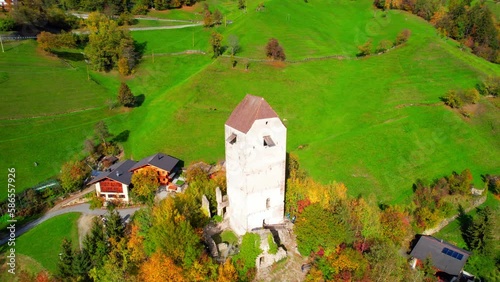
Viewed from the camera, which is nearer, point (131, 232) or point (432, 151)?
point (131, 232)

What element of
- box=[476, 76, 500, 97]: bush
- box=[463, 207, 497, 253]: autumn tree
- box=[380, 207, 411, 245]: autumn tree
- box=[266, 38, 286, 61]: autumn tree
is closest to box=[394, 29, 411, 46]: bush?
box=[476, 76, 500, 97]: bush

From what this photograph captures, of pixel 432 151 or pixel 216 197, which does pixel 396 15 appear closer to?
pixel 432 151

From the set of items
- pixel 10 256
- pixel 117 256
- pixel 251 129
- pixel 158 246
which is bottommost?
→ pixel 10 256

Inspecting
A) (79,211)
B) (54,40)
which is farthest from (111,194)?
(54,40)

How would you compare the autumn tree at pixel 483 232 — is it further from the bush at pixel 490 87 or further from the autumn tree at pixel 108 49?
the autumn tree at pixel 108 49

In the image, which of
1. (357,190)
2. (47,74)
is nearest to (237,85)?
(357,190)

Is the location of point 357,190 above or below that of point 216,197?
below

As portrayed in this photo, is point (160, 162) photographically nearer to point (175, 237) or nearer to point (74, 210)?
point (74, 210)

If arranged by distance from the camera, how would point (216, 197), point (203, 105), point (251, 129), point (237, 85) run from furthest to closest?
point (237, 85) < point (203, 105) < point (216, 197) < point (251, 129)

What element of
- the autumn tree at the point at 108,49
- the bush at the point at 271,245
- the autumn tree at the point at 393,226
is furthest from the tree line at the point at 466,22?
the autumn tree at the point at 108,49
